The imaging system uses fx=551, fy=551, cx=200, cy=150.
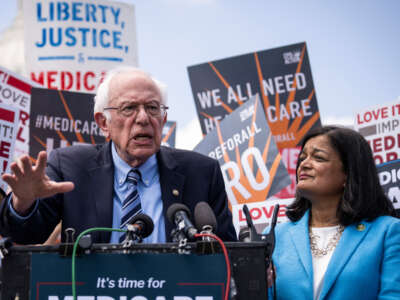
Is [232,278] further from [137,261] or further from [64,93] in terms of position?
[64,93]

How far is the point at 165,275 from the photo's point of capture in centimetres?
183

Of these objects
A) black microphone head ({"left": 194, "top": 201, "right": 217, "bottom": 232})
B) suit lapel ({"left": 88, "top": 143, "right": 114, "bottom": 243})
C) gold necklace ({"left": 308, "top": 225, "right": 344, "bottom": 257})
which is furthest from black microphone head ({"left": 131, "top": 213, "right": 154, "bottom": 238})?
gold necklace ({"left": 308, "top": 225, "right": 344, "bottom": 257})

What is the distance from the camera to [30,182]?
2.01 meters

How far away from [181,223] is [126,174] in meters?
0.85

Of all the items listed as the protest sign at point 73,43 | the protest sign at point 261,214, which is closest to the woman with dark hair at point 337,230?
the protest sign at point 261,214

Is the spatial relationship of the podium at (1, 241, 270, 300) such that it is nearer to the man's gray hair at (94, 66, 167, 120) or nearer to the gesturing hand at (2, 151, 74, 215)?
the gesturing hand at (2, 151, 74, 215)

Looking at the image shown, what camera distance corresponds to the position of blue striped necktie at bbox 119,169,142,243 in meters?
2.51

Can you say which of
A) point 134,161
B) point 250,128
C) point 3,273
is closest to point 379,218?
point 134,161

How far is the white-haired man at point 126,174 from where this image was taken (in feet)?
8.24

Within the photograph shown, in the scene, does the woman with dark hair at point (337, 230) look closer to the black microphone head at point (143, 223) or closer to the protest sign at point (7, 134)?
the black microphone head at point (143, 223)

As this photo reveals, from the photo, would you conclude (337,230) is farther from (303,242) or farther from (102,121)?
(102,121)

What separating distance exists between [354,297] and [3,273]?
1650 millimetres

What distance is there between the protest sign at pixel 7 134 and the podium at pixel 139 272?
268 cm

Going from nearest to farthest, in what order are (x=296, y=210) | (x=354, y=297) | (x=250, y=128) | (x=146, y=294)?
(x=146, y=294)
(x=354, y=297)
(x=296, y=210)
(x=250, y=128)
